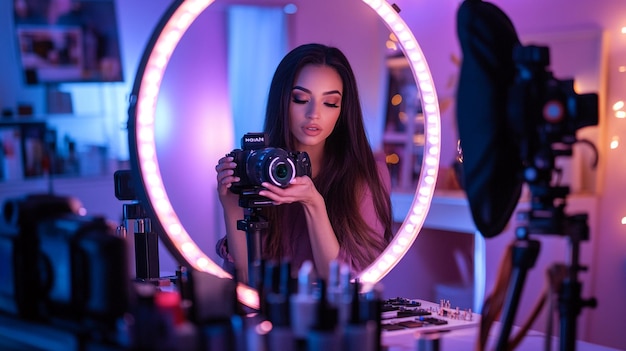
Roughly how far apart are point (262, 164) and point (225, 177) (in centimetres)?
9

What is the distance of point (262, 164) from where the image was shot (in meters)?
1.18

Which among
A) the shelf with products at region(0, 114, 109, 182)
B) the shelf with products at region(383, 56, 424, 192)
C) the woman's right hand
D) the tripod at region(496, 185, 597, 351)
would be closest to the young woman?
the woman's right hand

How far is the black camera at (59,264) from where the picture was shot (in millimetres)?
804

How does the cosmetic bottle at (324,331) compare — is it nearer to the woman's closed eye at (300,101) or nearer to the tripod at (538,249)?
the tripod at (538,249)

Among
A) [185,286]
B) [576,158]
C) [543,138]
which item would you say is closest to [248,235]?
[185,286]

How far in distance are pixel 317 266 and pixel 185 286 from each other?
1.23 feet

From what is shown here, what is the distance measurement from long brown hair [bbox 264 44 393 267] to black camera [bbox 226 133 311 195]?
0.23 ft

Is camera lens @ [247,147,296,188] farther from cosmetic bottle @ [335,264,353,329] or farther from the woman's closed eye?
cosmetic bottle @ [335,264,353,329]

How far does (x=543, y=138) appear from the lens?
90cm

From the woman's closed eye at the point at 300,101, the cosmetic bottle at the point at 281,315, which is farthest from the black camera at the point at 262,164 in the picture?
the cosmetic bottle at the point at 281,315

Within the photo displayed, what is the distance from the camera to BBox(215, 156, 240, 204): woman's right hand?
124 cm

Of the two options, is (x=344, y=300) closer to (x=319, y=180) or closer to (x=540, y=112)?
(x=540, y=112)

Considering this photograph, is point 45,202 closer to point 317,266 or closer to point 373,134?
point 317,266

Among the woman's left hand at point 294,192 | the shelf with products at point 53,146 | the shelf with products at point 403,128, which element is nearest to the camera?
the woman's left hand at point 294,192
